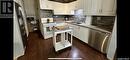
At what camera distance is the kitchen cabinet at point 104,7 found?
84.5 inches

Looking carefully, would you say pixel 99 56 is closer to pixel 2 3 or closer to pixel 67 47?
→ pixel 67 47

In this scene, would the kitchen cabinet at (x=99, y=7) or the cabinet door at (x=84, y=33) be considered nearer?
the kitchen cabinet at (x=99, y=7)

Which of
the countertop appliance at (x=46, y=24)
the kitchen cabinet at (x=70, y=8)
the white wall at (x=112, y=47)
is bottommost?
the white wall at (x=112, y=47)

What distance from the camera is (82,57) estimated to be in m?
2.34

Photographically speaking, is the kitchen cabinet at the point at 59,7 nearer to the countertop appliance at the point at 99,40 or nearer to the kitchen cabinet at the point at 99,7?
the kitchen cabinet at the point at 99,7

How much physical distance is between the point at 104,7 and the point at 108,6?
0.50 feet

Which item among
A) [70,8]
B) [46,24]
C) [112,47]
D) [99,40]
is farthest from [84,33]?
[70,8]

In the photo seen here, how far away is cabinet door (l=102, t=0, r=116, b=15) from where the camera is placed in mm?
2136

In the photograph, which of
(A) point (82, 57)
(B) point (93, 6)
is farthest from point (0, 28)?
(B) point (93, 6)

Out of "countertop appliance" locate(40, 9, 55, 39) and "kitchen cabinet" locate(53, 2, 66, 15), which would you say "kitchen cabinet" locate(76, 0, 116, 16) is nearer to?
"kitchen cabinet" locate(53, 2, 66, 15)

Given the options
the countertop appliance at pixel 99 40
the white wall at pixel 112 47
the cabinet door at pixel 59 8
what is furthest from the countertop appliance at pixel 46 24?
the white wall at pixel 112 47

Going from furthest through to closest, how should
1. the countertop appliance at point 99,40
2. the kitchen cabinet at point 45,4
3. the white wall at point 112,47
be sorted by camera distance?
the kitchen cabinet at point 45,4, the countertop appliance at point 99,40, the white wall at point 112,47

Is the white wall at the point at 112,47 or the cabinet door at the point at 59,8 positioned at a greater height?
the cabinet door at the point at 59,8

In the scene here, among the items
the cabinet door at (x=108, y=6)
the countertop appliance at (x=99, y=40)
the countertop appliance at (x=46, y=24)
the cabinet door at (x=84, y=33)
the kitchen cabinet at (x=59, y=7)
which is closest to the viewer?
the cabinet door at (x=108, y=6)
